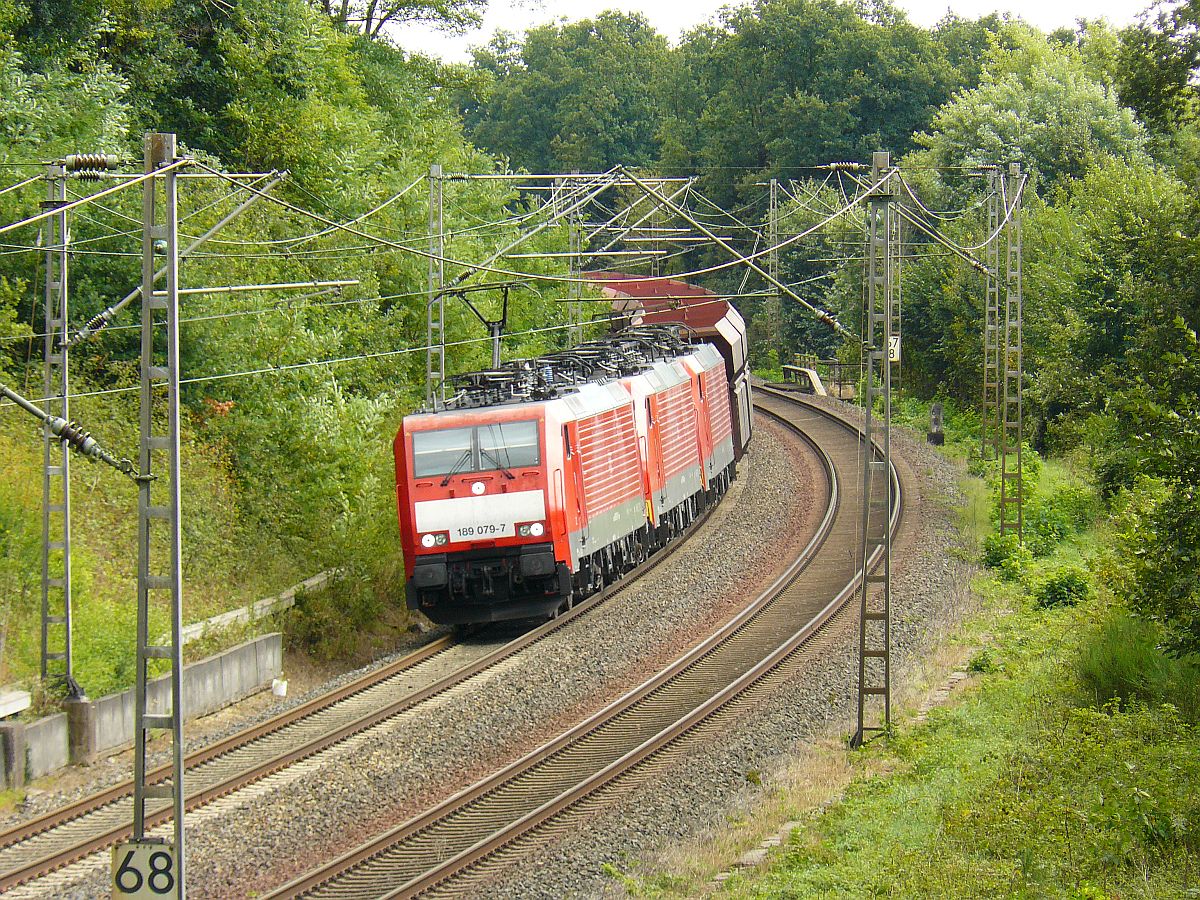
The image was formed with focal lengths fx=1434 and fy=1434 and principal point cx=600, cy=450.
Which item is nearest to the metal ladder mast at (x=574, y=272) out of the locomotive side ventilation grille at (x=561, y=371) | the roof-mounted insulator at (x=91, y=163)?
the locomotive side ventilation grille at (x=561, y=371)

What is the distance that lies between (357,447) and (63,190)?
896 cm

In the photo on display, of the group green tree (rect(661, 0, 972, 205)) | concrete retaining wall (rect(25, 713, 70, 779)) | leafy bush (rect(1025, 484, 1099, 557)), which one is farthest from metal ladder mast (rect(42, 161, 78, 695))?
green tree (rect(661, 0, 972, 205))

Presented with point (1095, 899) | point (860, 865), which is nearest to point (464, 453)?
point (860, 865)

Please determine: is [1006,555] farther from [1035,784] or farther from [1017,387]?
[1035,784]

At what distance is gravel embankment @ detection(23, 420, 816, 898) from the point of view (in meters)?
12.3

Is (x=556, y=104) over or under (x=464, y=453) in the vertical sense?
over

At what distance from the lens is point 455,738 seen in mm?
15461

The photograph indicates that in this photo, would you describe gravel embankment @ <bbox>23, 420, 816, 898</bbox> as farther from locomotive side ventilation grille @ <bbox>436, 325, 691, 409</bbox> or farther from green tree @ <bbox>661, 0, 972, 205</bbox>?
green tree @ <bbox>661, 0, 972, 205</bbox>

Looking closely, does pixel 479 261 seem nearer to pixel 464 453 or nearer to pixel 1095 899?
pixel 464 453

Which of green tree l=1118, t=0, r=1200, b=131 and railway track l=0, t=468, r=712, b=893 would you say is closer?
railway track l=0, t=468, r=712, b=893

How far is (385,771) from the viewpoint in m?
14.4

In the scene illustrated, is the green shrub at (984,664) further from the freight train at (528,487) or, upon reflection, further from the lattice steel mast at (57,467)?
the lattice steel mast at (57,467)

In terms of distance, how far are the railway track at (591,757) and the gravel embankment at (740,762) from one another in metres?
0.40

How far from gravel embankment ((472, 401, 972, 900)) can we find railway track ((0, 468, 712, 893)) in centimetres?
346
